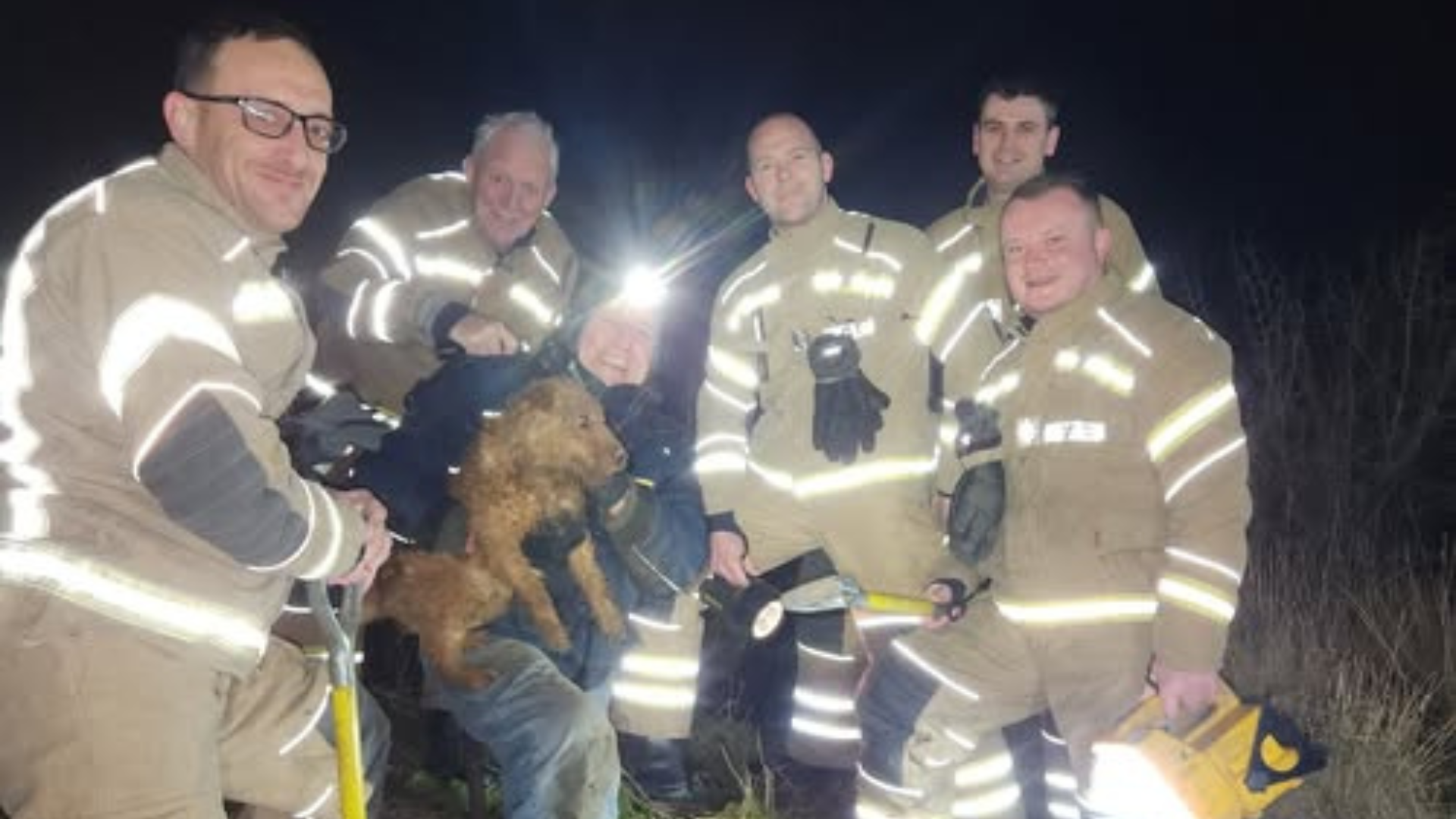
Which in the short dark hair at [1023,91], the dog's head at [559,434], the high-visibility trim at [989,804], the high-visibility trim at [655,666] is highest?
the short dark hair at [1023,91]

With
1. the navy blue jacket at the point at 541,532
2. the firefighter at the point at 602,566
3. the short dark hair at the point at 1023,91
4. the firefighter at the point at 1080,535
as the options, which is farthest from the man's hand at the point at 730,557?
Result: the short dark hair at the point at 1023,91

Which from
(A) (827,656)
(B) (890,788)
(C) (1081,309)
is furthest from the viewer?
(A) (827,656)

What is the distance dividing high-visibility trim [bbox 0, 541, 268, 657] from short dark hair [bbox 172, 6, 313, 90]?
1.12 metres

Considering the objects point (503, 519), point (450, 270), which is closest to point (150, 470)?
point (503, 519)

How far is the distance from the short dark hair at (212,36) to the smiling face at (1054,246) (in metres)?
2.28

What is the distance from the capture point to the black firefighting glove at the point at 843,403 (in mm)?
4363

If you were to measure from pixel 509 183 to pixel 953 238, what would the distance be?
186cm

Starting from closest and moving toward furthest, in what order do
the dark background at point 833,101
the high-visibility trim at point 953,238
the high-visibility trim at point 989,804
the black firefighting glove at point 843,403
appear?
1. the high-visibility trim at point 989,804
2. the black firefighting glove at point 843,403
3. the high-visibility trim at point 953,238
4. the dark background at point 833,101

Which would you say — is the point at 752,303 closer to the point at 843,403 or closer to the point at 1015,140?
the point at 843,403

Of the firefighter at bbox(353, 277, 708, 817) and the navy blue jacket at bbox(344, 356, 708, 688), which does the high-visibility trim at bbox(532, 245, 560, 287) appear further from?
the navy blue jacket at bbox(344, 356, 708, 688)

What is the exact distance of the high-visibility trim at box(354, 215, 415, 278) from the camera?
4566 millimetres

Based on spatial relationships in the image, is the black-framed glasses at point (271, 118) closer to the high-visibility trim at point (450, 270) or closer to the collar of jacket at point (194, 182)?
the collar of jacket at point (194, 182)

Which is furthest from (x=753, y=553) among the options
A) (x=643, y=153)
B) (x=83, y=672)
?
(x=643, y=153)

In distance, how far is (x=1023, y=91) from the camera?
4.70 m
